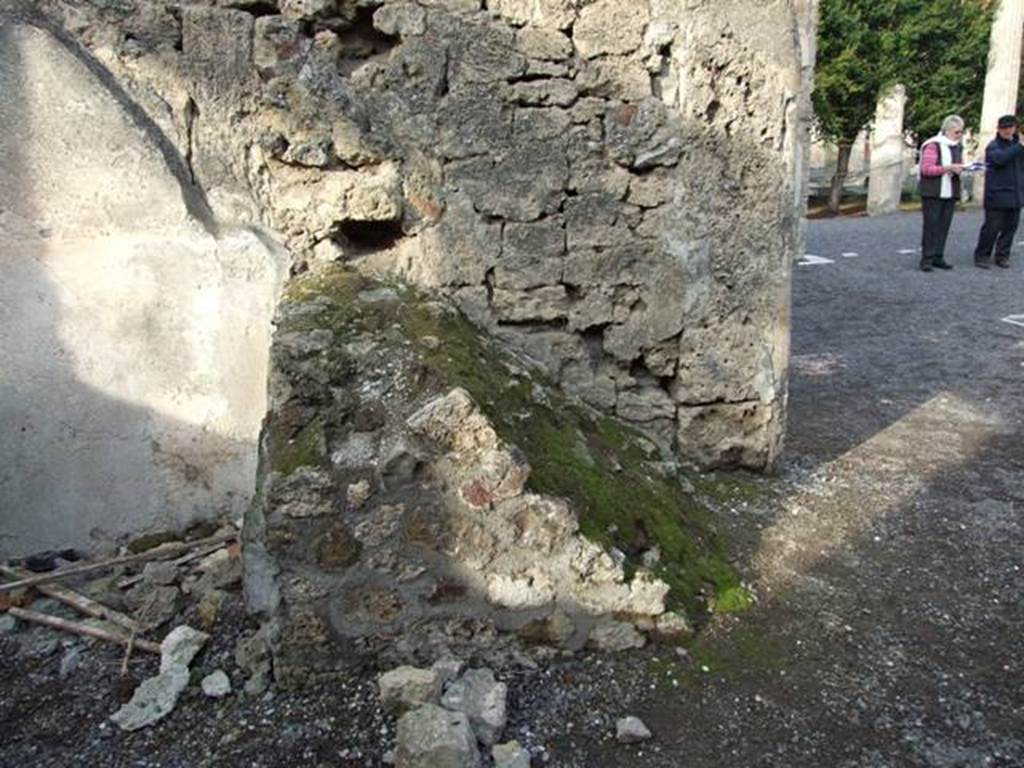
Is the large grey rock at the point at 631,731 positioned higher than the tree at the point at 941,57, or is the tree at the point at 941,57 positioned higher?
the tree at the point at 941,57

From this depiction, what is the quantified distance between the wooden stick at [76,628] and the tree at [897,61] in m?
15.5

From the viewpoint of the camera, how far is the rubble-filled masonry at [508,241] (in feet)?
6.92

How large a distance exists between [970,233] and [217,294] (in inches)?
401

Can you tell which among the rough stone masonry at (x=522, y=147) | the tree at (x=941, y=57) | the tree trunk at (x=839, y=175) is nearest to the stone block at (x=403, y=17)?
the rough stone masonry at (x=522, y=147)

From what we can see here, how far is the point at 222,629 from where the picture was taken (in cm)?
228

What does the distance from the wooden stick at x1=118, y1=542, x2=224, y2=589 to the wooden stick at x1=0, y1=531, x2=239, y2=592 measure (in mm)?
24

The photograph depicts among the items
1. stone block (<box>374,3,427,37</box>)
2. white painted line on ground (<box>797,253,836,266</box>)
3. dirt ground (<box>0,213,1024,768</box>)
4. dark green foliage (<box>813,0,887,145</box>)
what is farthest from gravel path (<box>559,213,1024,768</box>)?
dark green foliage (<box>813,0,887,145</box>)

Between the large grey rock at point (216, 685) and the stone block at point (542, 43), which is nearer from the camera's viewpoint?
the large grey rock at point (216, 685)

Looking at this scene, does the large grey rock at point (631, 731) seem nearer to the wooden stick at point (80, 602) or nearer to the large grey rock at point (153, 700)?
the large grey rock at point (153, 700)

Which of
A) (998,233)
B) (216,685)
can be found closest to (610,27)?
A: (216,685)

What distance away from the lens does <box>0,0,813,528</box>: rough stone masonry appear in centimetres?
262

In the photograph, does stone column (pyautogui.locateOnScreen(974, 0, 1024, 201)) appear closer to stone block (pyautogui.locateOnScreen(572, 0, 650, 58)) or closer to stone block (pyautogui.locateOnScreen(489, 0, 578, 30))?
stone block (pyautogui.locateOnScreen(572, 0, 650, 58))

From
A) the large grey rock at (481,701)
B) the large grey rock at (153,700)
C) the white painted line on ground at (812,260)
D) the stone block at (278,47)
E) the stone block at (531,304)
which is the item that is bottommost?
the large grey rock at (153,700)

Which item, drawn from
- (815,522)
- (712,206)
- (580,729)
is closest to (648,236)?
(712,206)
